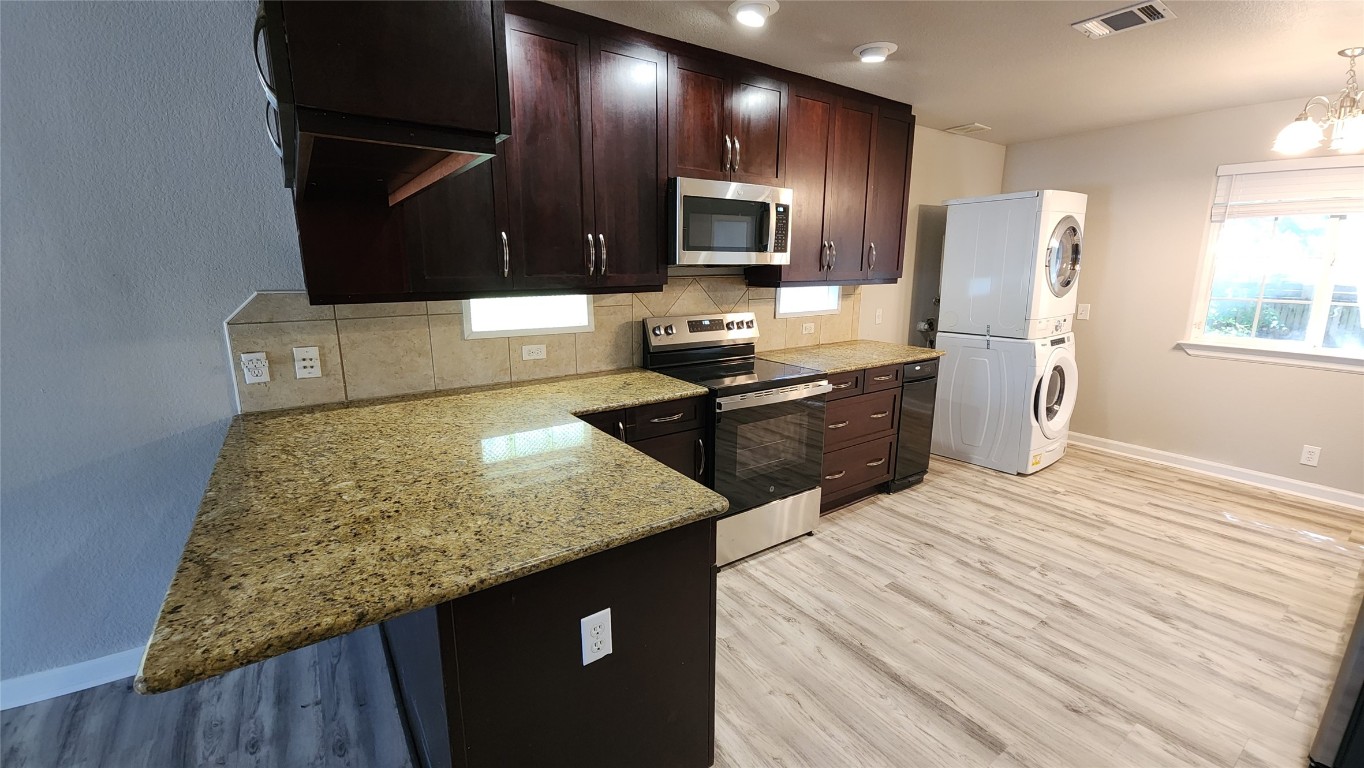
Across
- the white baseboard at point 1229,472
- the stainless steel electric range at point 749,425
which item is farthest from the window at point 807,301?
the white baseboard at point 1229,472

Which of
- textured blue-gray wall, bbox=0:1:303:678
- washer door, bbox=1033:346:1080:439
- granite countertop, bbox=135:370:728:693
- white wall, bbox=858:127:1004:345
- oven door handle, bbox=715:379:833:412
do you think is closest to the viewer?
granite countertop, bbox=135:370:728:693

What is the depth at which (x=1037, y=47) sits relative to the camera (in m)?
2.54

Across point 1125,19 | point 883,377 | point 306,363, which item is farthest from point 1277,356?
point 306,363

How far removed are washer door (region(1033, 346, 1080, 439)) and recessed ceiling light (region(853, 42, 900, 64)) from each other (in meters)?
2.36

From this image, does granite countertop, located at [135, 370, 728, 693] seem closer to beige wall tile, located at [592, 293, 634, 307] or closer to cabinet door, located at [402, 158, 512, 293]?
cabinet door, located at [402, 158, 512, 293]

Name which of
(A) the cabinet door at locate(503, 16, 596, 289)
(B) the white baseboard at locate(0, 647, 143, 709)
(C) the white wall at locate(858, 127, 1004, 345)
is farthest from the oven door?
(B) the white baseboard at locate(0, 647, 143, 709)

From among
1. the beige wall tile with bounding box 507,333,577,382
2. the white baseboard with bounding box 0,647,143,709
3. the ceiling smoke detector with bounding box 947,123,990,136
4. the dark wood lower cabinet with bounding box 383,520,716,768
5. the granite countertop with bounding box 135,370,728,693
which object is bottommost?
the white baseboard with bounding box 0,647,143,709

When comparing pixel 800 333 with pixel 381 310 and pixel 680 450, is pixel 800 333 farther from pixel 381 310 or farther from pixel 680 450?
pixel 381 310

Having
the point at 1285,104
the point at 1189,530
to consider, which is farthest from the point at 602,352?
the point at 1285,104

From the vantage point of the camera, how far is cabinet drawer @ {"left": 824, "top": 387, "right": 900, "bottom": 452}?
311cm

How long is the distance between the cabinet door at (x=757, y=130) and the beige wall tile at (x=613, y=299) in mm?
793

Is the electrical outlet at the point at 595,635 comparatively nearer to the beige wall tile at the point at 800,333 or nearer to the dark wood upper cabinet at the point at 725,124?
the dark wood upper cabinet at the point at 725,124

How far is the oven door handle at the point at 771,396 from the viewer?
250 cm

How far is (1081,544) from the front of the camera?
2.93m
